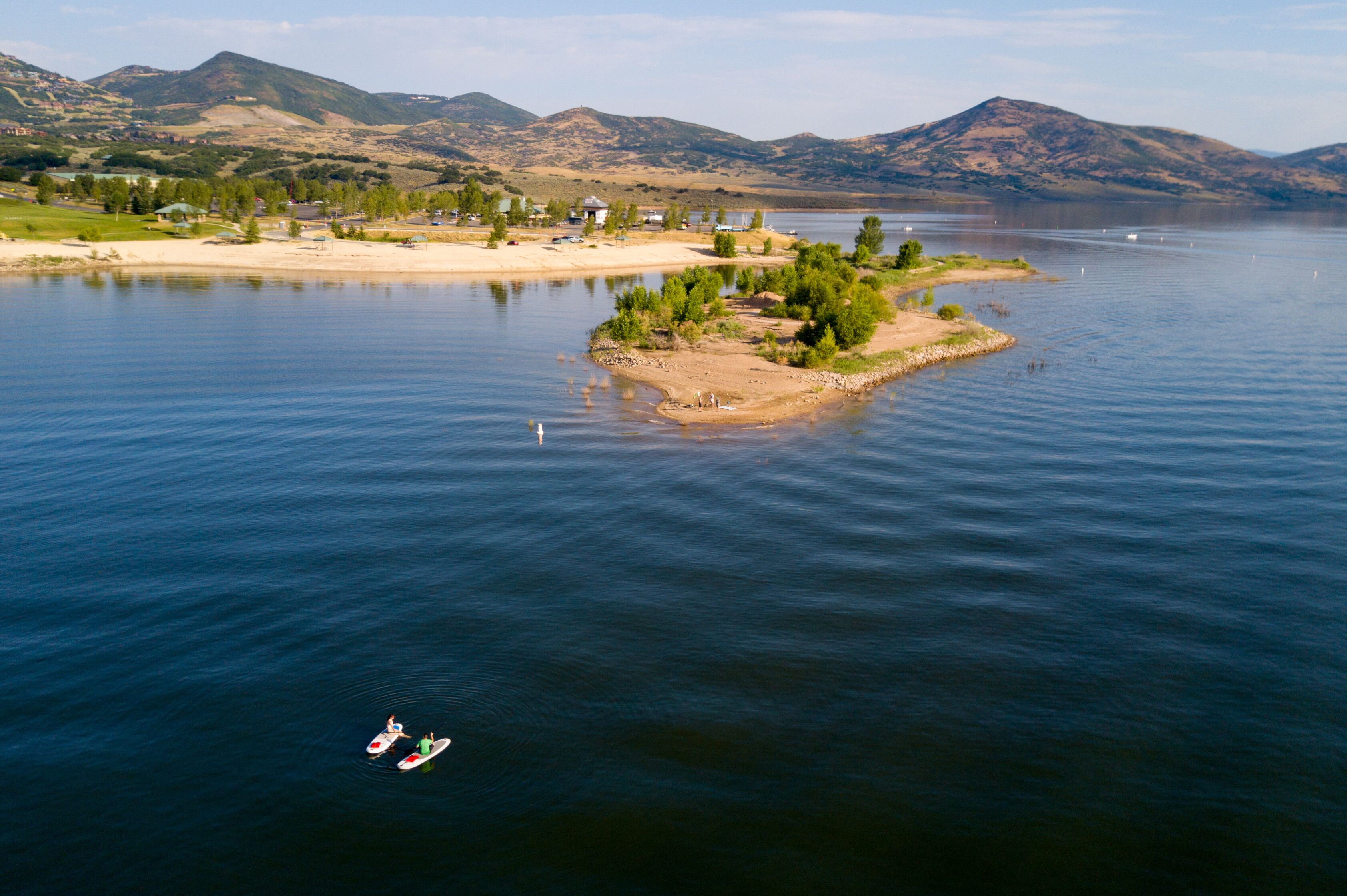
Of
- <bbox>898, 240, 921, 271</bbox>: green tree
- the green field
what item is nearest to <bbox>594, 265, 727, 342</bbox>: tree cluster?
<bbox>898, 240, 921, 271</bbox>: green tree

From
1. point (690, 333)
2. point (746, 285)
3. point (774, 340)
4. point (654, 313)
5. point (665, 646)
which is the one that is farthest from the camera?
point (746, 285)

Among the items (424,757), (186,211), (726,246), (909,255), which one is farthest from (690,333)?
(186,211)

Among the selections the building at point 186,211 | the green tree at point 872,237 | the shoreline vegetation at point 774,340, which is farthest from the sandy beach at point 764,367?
the building at point 186,211

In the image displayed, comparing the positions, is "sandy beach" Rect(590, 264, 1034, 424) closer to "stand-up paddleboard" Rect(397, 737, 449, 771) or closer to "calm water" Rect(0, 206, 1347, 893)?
"calm water" Rect(0, 206, 1347, 893)

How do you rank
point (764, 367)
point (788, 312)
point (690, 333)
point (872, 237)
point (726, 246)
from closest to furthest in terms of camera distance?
point (764, 367), point (690, 333), point (788, 312), point (872, 237), point (726, 246)

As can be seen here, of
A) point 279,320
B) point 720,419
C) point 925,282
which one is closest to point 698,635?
point 720,419

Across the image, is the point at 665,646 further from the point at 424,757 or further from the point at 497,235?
the point at 497,235

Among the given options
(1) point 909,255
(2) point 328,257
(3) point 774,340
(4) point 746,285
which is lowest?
(3) point 774,340
